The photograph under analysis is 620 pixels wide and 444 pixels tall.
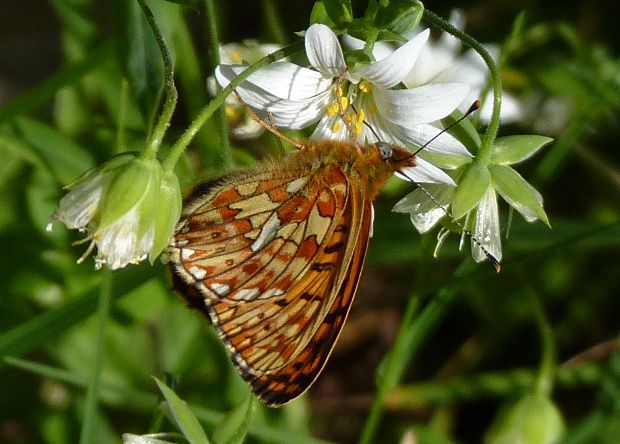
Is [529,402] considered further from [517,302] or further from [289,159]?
[289,159]

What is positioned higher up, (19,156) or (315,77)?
(315,77)

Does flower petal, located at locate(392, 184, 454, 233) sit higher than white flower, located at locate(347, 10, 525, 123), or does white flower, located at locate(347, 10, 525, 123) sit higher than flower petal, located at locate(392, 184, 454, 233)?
flower petal, located at locate(392, 184, 454, 233)

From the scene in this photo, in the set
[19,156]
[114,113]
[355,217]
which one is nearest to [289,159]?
[355,217]

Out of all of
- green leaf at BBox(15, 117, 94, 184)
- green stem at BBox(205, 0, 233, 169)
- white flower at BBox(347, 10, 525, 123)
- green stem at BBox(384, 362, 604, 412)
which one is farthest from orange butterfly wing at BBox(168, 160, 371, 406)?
green stem at BBox(384, 362, 604, 412)

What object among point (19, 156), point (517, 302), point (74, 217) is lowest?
point (517, 302)

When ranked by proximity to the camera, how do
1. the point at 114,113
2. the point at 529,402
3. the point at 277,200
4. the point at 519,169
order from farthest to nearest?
the point at 519,169 < the point at 114,113 < the point at 529,402 < the point at 277,200

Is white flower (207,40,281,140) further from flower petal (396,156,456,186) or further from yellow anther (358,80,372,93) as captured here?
flower petal (396,156,456,186)
